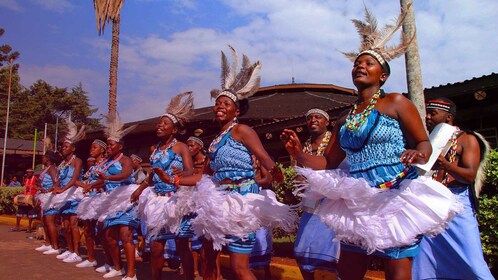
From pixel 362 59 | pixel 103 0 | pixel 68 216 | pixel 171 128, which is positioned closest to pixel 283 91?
pixel 103 0

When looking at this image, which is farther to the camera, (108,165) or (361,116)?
(108,165)

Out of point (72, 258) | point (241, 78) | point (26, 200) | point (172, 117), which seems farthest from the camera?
point (26, 200)

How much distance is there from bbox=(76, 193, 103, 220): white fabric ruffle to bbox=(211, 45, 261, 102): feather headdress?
317 cm

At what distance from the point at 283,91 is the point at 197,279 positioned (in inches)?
470

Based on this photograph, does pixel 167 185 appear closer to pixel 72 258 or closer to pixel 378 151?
pixel 378 151

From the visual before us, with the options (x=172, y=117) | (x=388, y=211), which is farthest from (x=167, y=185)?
(x=388, y=211)

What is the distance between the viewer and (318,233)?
457cm

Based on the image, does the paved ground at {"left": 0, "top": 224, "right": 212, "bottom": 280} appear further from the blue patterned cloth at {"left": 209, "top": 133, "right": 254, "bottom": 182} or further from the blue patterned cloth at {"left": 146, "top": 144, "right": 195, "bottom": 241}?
the blue patterned cloth at {"left": 209, "top": 133, "right": 254, "bottom": 182}

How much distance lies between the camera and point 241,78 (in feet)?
16.4

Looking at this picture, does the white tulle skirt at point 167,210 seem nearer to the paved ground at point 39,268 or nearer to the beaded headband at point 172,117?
the beaded headband at point 172,117

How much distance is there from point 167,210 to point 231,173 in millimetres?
1223

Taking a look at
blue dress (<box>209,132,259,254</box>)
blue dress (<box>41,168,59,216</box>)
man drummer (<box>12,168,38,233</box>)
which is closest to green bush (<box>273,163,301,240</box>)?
blue dress (<box>209,132,259,254</box>)

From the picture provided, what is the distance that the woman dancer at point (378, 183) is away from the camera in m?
2.73

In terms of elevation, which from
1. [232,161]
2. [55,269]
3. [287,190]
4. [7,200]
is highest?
[232,161]
